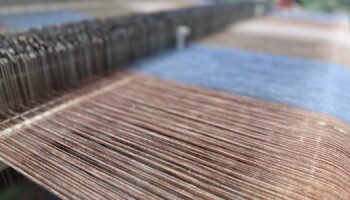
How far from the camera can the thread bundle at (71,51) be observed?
131 cm

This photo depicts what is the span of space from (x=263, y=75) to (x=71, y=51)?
1233 mm

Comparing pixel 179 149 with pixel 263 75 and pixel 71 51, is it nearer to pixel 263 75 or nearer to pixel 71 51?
pixel 71 51

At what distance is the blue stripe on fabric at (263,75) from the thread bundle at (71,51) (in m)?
0.17

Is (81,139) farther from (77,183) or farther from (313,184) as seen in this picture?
(313,184)

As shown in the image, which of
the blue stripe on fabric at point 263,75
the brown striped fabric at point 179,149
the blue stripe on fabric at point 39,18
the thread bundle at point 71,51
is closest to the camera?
the brown striped fabric at point 179,149

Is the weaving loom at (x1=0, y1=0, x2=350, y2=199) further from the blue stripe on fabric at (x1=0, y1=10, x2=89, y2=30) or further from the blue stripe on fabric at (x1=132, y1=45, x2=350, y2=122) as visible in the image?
the blue stripe on fabric at (x1=0, y1=10, x2=89, y2=30)

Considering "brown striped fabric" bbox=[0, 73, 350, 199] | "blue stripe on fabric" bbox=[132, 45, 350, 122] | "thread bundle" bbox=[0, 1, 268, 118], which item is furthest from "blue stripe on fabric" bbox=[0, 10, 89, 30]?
"brown striped fabric" bbox=[0, 73, 350, 199]

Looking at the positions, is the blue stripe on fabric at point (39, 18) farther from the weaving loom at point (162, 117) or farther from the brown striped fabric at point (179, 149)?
the brown striped fabric at point (179, 149)

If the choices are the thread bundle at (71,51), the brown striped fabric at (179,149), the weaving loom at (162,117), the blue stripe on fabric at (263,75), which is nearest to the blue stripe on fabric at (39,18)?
the thread bundle at (71,51)

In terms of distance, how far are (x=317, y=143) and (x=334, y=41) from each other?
2.13 meters

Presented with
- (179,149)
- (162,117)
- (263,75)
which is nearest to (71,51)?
(162,117)

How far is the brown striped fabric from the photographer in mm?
884

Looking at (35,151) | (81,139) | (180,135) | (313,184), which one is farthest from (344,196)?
(35,151)

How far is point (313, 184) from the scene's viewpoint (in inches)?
35.7
